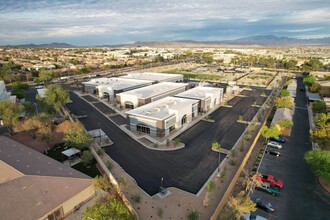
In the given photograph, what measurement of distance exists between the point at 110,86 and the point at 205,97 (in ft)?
108

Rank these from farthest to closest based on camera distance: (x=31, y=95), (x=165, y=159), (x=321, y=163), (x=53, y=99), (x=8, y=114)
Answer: (x=31, y=95)
(x=53, y=99)
(x=8, y=114)
(x=165, y=159)
(x=321, y=163)

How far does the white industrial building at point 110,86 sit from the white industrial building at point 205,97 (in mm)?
19905

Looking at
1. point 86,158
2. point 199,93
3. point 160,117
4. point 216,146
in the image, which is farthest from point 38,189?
point 199,93

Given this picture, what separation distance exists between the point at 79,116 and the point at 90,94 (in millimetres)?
25833

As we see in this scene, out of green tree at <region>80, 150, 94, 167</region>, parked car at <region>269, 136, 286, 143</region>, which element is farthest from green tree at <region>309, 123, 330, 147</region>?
green tree at <region>80, 150, 94, 167</region>

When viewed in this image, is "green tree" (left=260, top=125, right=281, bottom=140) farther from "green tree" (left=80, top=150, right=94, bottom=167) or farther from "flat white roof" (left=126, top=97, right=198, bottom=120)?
"green tree" (left=80, top=150, right=94, bottom=167)

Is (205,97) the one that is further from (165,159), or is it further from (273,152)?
(165,159)

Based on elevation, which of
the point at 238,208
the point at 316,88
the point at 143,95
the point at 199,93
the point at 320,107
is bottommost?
the point at 238,208

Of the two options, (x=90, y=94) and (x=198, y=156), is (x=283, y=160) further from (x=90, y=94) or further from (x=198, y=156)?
(x=90, y=94)

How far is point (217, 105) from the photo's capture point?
2781 inches

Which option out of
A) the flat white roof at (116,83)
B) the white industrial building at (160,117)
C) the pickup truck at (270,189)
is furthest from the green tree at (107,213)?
the flat white roof at (116,83)

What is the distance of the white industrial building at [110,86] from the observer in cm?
7436

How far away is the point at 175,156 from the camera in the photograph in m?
39.9

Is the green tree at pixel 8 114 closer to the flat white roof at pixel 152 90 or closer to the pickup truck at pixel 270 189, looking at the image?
the flat white roof at pixel 152 90
